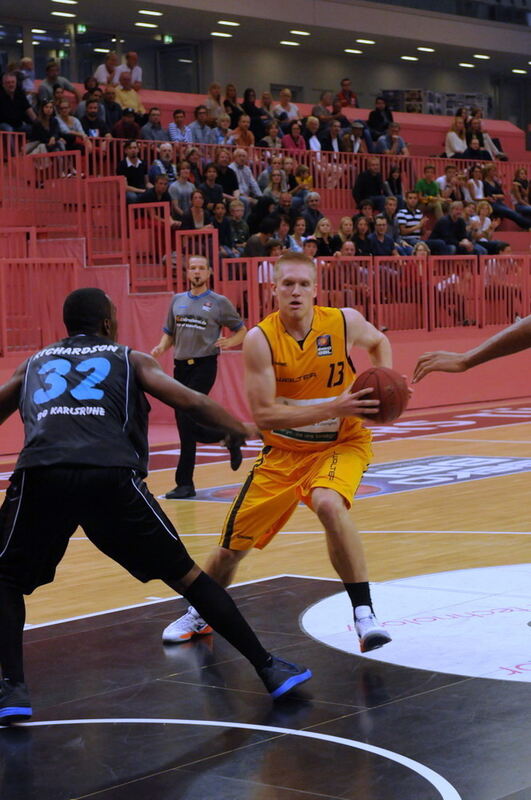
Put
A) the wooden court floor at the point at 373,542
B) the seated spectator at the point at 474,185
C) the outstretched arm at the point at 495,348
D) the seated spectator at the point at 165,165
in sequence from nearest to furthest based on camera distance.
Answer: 1. the outstretched arm at the point at 495,348
2. the wooden court floor at the point at 373,542
3. the seated spectator at the point at 165,165
4. the seated spectator at the point at 474,185

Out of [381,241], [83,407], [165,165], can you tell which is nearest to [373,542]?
[83,407]

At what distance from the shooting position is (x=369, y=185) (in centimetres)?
2395

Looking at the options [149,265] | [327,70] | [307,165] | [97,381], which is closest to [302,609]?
[97,381]

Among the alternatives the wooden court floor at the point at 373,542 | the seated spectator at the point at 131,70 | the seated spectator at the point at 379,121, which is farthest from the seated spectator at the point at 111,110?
the wooden court floor at the point at 373,542

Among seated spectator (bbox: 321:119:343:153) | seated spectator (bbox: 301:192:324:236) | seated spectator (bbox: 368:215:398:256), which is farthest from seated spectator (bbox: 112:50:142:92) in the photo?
seated spectator (bbox: 368:215:398:256)

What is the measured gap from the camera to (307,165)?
24.1 metres

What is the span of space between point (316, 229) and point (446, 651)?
15.1 m

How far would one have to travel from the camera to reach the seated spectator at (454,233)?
2248cm

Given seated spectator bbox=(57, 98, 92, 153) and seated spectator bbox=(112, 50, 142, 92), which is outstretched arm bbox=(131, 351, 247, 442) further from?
seated spectator bbox=(112, 50, 142, 92)

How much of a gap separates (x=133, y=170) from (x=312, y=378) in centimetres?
1398

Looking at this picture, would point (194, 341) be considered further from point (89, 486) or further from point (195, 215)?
point (195, 215)

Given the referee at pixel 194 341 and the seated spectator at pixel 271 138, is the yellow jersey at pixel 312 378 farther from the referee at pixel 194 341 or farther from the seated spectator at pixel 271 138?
the seated spectator at pixel 271 138

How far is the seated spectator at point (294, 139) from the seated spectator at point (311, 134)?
0.29 metres

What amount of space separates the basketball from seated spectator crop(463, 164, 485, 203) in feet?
67.1
